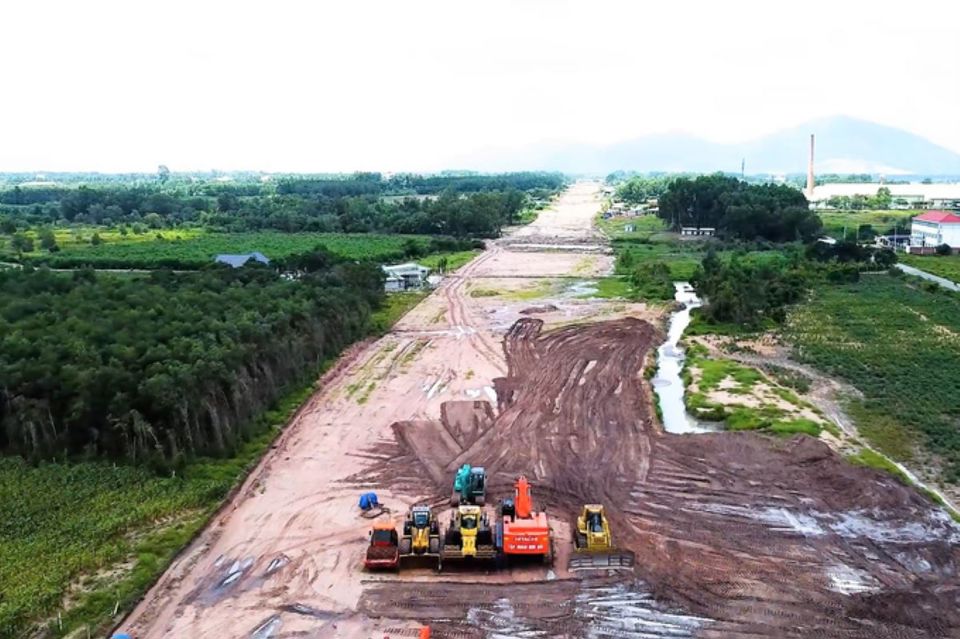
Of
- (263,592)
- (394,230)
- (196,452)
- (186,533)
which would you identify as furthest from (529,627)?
(394,230)

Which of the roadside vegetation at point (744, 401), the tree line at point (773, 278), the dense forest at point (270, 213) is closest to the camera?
the roadside vegetation at point (744, 401)

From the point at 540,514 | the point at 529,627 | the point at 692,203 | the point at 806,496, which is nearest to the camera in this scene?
the point at 529,627

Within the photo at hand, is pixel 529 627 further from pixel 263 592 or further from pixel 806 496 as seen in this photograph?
pixel 806 496

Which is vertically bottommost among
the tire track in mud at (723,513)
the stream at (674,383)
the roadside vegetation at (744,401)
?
the stream at (674,383)

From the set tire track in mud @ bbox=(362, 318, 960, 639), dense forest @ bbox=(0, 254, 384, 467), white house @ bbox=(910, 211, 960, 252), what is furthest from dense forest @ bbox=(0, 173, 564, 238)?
tire track in mud @ bbox=(362, 318, 960, 639)

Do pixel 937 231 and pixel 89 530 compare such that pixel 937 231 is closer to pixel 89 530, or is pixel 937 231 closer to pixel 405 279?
pixel 405 279

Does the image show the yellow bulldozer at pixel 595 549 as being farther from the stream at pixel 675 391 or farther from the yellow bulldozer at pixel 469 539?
the stream at pixel 675 391

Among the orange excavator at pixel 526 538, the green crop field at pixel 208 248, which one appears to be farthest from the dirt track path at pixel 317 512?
the green crop field at pixel 208 248

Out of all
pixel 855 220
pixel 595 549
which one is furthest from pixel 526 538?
pixel 855 220
